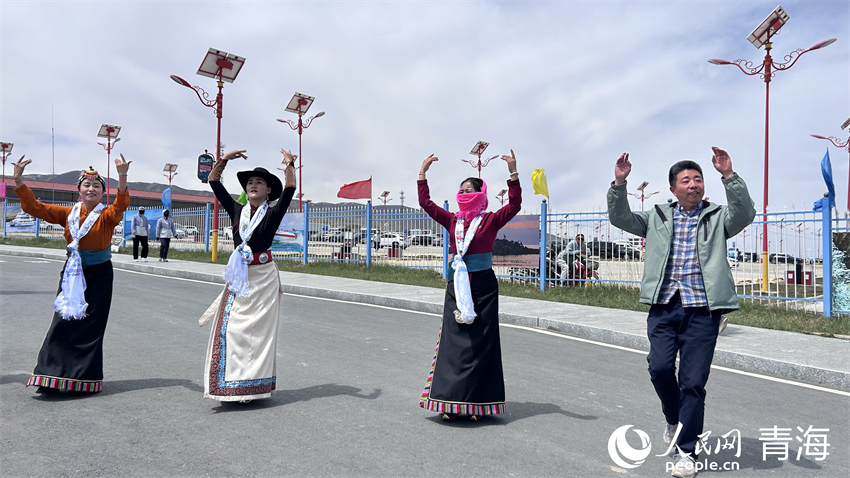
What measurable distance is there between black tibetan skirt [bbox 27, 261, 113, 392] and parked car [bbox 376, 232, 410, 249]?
11912 mm

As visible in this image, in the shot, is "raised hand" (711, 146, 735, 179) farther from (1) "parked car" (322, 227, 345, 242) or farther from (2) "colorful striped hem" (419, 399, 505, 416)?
(1) "parked car" (322, 227, 345, 242)

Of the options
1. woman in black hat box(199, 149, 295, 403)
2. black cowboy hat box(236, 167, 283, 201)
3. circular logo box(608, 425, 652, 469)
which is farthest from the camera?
black cowboy hat box(236, 167, 283, 201)

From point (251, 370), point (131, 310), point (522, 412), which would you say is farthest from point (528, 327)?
point (131, 310)

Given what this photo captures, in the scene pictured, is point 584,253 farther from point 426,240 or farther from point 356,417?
point 356,417

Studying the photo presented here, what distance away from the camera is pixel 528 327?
28.9 ft

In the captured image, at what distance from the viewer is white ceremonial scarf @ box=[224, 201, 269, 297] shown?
14.7 ft

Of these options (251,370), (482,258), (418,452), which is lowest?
(418,452)

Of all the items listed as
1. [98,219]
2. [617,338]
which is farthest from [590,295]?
[98,219]


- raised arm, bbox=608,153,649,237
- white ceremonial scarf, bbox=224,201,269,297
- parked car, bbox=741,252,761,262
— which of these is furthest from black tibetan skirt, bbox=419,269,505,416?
parked car, bbox=741,252,761,262

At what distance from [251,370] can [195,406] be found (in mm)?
507

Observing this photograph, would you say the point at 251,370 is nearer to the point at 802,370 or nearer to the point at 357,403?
the point at 357,403

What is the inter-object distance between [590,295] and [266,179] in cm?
881

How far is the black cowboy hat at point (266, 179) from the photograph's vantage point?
4.74 metres

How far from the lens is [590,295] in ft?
39.7
